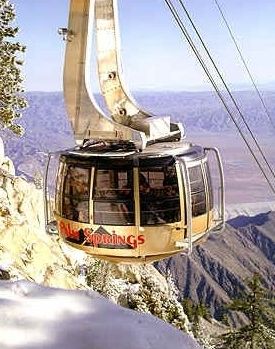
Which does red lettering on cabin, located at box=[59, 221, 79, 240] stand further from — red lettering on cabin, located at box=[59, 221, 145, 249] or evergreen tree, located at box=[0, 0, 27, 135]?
evergreen tree, located at box=[0, 0, 27, 135]

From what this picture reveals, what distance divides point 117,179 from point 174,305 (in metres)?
36.3

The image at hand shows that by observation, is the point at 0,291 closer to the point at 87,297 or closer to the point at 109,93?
the point at 87,297

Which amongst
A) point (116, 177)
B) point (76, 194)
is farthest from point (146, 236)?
point (76, 194)

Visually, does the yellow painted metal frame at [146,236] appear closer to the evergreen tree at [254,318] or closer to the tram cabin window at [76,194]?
the tram cabin window at [76,194]

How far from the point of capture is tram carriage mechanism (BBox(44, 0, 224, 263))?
891cm

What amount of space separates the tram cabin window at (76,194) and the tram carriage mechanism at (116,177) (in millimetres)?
16

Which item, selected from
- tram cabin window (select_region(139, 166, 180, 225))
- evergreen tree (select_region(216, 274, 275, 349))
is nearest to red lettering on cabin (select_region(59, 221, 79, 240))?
tram cabin window (select_region(139, 166, 180, 225))

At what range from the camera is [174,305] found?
43562 millimetres

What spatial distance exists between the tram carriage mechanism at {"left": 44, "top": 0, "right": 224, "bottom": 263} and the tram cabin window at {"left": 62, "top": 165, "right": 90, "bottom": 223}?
16 millimetres

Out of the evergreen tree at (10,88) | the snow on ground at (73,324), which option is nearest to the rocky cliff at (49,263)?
the evergreen tree at (10,88)

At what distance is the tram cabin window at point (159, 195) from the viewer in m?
8.88

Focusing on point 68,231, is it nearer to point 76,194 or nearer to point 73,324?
point 76,194

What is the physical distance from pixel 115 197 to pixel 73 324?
4345mm

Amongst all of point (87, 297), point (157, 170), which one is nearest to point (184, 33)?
point (157, 170)
